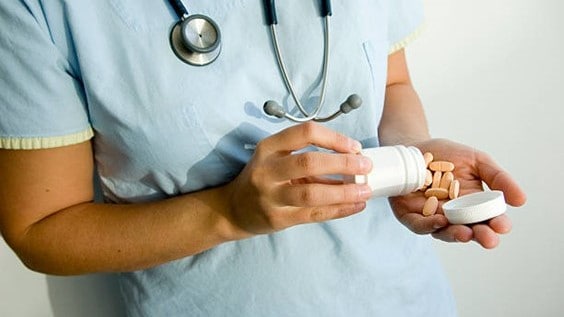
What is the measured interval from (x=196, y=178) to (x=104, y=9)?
0.65 ft

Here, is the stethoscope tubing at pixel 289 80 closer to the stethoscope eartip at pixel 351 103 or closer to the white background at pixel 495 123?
the stethoscope eartip at pixel 351 103

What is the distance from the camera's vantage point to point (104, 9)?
→ 510mm

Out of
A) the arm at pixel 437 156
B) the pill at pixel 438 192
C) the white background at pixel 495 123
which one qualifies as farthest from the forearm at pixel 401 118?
the white background at pixel 495 123

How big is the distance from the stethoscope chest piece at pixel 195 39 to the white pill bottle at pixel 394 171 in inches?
A: 7.4

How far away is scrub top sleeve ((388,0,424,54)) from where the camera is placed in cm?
68

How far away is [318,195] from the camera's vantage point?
0.47 metres

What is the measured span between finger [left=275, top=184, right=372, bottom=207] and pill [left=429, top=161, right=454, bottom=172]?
0.14 m

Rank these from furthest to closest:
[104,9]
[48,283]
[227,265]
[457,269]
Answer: [457,269] → [48,283] → [227,265] → [104,9]

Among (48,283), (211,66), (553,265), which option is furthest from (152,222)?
(553,265)

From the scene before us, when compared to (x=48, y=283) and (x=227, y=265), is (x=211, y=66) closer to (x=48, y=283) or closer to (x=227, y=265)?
(x=227, y=265)

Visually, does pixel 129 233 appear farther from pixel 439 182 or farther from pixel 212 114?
pixel 439 182

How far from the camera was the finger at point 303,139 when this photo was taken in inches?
18.8

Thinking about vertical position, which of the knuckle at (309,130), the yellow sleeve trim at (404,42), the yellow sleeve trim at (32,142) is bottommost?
the yellow sleeve trim at (32,142)

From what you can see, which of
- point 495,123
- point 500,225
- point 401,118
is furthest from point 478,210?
point 495,123
